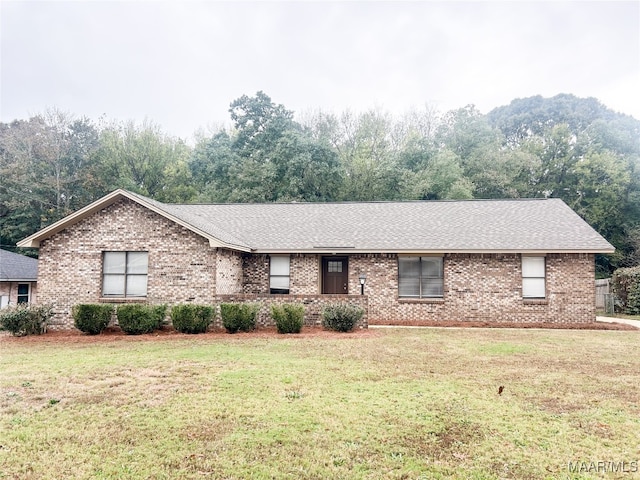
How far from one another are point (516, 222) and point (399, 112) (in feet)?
89.2

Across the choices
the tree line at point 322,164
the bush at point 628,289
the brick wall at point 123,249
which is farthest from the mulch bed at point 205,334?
the tree line at point 322,164

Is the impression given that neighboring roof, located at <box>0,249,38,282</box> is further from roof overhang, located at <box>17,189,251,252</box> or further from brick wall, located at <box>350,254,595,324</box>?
brick wall, located at <box>350,254,595,324</box>

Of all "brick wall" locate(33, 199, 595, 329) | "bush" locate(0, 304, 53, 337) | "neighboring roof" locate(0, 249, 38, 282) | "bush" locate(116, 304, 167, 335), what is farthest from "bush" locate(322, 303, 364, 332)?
"neighboring roof" locate(0, 249, 38, 282)

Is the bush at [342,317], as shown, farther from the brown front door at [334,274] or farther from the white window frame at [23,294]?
the white window frame at [23,294]

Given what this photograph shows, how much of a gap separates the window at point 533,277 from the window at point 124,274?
44.0ft

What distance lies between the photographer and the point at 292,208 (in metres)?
22.5

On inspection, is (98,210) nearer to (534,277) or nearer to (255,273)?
(255,273)

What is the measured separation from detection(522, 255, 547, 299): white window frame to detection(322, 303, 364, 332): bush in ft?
22.4

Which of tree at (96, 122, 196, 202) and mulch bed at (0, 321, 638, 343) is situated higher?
tree at (96, 122, 196, 202)

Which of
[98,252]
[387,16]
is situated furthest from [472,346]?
[387,16]

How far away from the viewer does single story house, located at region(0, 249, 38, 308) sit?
22.6m

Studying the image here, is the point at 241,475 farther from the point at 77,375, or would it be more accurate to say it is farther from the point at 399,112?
the point at 399,112

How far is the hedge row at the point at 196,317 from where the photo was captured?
43.8 ft

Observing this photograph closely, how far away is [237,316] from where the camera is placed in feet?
44.1
